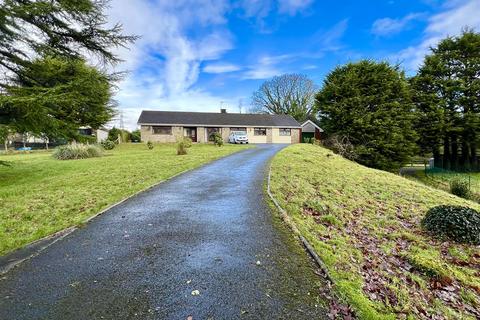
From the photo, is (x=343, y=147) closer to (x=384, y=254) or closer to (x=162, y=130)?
(x=384, y=254)

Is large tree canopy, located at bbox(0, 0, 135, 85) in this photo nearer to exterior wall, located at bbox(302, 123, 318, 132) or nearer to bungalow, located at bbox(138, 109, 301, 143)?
bungalow, located at bbox(138, 109, 301, 143)

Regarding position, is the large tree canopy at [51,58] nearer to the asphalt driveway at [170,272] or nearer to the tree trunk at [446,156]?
the asphalt driveway at [170,272]

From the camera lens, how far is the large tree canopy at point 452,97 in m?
24.5

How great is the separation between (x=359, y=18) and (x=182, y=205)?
17.5 m

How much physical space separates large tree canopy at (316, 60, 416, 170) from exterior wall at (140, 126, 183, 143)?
1941 cm

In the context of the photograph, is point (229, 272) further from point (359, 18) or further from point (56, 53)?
point (359, 18)

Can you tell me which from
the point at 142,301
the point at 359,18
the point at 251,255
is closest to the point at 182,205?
the point at 251,255

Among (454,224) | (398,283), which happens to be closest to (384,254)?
(398,283)

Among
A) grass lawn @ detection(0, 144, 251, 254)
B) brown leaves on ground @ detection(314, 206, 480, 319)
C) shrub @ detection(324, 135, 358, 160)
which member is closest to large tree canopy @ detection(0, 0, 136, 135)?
grass lawn @ detection(0, 144, 251, 254)

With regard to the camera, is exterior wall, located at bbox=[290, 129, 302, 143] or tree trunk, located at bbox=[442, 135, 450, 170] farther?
exterior wall, located at bbox=[290, 129, 302, 143]

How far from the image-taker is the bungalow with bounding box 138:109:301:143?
35.0m

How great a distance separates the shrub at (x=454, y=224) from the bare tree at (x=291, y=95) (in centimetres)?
4568

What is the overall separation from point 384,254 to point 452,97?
2781cm

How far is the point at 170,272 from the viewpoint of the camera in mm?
3660
